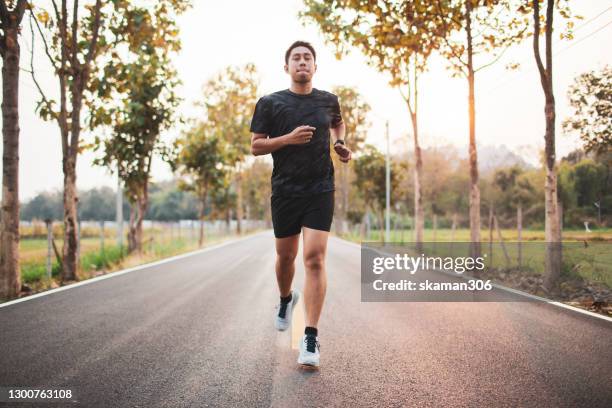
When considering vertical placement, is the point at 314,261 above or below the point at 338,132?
below

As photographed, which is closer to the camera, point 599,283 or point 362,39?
point 599,283

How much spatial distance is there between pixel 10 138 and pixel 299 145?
19.3ft

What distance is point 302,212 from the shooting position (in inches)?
145

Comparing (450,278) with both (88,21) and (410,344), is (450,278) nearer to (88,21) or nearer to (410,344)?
(410,344)

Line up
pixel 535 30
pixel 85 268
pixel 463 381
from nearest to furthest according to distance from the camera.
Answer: pixel 463 381
pixel 535 30
pixel 85 268

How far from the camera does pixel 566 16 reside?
28.8ft

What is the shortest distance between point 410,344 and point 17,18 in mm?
7494

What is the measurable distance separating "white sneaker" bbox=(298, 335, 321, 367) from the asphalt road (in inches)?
3.3

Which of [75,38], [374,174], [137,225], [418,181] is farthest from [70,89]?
[374,174]

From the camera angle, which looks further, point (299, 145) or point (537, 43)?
point (537, 43)

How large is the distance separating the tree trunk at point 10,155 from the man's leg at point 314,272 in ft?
18.5

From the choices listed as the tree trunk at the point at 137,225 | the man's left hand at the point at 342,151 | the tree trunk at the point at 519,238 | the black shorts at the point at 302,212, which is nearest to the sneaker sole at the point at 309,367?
the black shorts at the point at 302,212

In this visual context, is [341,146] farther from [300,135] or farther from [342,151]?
[300,135]

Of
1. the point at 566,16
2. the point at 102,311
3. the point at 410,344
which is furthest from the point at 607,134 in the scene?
the point at 102,311
